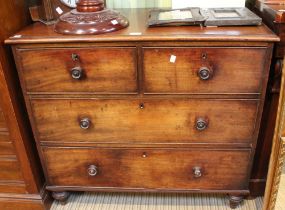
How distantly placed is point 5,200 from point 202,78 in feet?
3.82

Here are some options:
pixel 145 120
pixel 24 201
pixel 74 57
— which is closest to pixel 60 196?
pixel 24 201

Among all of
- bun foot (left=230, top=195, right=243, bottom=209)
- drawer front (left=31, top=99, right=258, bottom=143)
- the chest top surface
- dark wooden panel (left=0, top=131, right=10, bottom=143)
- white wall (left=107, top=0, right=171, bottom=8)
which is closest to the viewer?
the chest top surface

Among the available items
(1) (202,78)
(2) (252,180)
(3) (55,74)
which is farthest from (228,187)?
(3) (55,74)

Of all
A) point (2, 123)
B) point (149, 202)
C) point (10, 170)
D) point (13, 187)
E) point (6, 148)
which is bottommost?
point (149, 202)

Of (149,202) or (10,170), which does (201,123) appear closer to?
(149,202)

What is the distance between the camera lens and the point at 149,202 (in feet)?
5.31

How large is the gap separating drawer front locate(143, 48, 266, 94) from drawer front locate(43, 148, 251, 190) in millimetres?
322

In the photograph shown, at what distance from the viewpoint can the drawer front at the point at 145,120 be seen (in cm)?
127

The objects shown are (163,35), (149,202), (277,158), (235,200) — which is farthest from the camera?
A: (149,202)

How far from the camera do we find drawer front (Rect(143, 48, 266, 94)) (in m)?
1.15

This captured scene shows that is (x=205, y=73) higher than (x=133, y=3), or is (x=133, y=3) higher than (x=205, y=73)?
(x=133, y=3)

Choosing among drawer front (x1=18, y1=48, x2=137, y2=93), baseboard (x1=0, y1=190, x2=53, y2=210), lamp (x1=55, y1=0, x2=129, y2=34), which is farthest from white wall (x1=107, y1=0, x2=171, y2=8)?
baseboard (x1=0, y1=190, x2=53, y2=210)

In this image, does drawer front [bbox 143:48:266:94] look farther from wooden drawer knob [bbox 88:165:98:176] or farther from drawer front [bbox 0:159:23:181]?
drawer front [bbox 0:159:23:181]

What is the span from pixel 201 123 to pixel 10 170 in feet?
3.12
